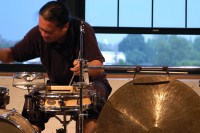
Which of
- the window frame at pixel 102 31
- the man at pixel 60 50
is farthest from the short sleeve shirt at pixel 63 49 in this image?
the window frame at pixel 102 31

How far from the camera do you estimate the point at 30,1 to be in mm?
3951

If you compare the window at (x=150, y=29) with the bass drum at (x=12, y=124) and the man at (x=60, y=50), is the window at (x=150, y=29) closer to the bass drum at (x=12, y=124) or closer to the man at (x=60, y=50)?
the man at (x=60, y=50)

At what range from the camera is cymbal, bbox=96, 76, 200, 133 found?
2408mm

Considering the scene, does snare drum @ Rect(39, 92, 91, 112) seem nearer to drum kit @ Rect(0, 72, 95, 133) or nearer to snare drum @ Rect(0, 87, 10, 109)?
drum kit @ Rect(0, 72, 95, 133)

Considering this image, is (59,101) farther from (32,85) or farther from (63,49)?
(63,49)

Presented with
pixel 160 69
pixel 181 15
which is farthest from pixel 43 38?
pixel 181 15

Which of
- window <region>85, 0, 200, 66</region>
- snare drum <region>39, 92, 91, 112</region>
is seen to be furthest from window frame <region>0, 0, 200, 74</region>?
snare drum <region>39, 92, 91, 112</region>

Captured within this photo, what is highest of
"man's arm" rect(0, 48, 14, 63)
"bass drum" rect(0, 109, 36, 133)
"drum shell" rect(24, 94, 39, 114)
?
"man's arm" rect(0, 48, 14, 63)

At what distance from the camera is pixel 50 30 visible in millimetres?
2738

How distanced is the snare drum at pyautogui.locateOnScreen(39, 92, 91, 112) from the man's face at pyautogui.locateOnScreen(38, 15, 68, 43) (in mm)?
383

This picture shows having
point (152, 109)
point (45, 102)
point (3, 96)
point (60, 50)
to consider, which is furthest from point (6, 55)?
point (152, 109)

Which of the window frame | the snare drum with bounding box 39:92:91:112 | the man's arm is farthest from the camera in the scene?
the window frame

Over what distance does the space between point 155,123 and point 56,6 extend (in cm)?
90

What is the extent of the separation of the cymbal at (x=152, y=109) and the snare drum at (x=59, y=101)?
0.16 meters
